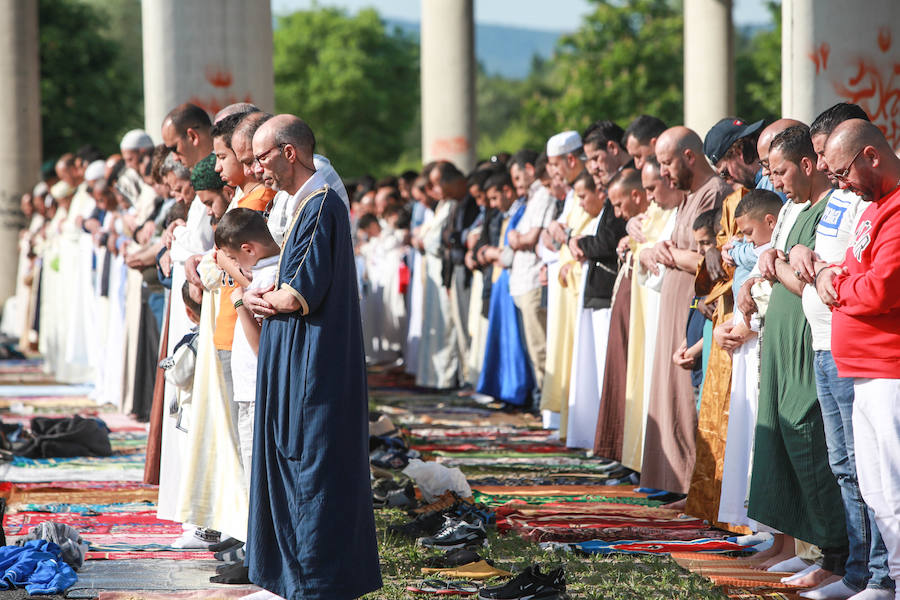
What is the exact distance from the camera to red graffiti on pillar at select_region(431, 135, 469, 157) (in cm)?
1739

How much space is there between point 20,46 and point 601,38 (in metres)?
27.6

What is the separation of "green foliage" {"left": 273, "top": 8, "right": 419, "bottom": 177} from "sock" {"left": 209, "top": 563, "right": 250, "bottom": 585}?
54626 mm

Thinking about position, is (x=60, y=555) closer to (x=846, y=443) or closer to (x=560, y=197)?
(x=846, y=443)

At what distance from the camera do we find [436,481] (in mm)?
7441

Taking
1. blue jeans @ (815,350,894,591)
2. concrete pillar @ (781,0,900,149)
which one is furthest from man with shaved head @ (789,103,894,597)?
concrete pillar @ (781,0,900,149)

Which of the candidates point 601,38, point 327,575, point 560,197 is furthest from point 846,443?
point 601,38

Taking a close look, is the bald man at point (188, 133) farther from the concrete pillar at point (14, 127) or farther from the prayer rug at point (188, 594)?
the concrete pillar at point (14, 127)

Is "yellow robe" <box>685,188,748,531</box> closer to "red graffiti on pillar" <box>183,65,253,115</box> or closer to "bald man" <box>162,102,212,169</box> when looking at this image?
"bald man" <box>162,102,212,169</box>

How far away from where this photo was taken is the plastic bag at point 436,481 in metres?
7.43

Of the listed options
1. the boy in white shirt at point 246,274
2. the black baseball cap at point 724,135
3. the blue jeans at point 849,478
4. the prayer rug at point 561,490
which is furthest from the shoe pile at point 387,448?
the blue jeans at point 849,478

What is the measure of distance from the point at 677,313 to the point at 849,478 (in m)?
2.33

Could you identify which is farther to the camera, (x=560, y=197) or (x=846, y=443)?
(x=560, y=197)

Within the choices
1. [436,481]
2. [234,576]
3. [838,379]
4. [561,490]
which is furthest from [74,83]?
[838,379]

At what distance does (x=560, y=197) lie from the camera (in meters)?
10.7
